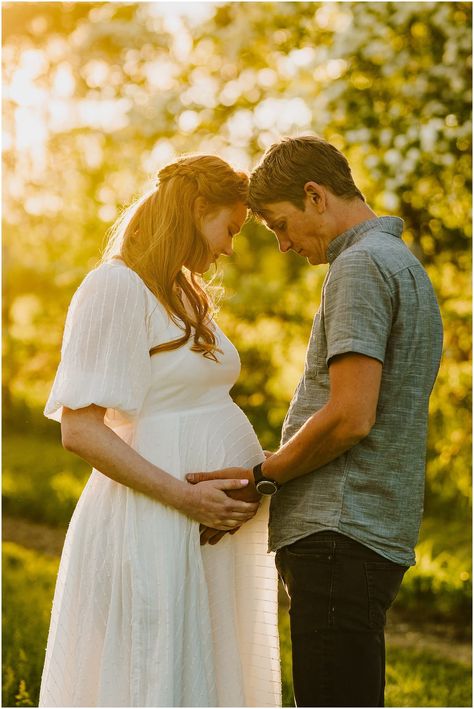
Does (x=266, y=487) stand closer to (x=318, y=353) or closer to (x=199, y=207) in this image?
(x=318, y=353)

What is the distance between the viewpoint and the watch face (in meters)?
2.53

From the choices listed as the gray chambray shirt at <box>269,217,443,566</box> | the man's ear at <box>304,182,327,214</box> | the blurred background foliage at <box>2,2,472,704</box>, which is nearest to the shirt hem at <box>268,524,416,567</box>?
the gray chambray shirt at <box>269,217,443,566</box>

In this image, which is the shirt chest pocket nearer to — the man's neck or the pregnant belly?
the man's neck

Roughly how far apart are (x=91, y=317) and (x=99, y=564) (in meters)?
0.76

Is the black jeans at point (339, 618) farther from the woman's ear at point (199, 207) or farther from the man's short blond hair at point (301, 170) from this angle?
the woman's ear at point (199, 207)

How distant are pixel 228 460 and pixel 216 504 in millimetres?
212

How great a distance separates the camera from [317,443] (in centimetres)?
236

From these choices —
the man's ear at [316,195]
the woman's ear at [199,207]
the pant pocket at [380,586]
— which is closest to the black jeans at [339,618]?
the pant pocket at [380,586]

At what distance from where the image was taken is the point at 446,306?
671 cm

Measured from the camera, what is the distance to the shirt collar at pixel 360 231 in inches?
98.5

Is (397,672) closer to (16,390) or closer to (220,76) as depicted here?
(220,76)

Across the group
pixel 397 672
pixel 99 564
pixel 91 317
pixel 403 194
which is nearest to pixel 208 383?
pixel 91 317

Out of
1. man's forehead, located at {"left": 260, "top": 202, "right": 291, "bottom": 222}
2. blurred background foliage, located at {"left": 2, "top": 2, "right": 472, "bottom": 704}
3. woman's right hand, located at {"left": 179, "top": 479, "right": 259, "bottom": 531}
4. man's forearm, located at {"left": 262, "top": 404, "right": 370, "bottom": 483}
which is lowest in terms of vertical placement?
woman's right hand, located at {"left": 179, "top": 479, "right": 259, "bottom": 531}

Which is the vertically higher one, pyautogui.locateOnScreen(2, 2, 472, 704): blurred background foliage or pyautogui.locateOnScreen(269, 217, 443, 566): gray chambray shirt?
pyautogui.locateOnScreen(2, 2, 472, 704): blurred background foliage
